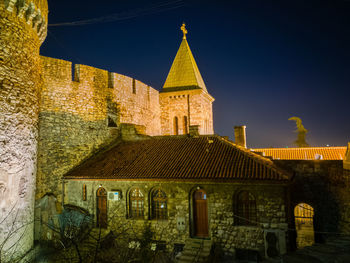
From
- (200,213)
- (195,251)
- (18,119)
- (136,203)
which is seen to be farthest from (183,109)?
(18,119)

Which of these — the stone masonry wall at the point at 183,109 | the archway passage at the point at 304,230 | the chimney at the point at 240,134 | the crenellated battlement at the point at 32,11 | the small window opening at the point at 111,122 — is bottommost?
the archway passage at the point at 304,230

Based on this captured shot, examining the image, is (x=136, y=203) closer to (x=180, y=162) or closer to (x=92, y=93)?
(x=180, y=162)

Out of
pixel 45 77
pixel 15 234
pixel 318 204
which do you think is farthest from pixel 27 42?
pixel 318 204

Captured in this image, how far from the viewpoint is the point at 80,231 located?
42.1ft

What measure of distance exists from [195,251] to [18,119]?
9.70 metres

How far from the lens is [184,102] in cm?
2238

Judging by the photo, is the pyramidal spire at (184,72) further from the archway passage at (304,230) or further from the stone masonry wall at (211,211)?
the archway passage at (304,230)

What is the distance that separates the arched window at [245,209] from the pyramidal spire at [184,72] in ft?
41.9

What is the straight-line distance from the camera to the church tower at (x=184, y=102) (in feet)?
72.4

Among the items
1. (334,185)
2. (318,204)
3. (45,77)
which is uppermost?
(45,77)

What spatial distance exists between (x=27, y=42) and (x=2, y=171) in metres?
5.90

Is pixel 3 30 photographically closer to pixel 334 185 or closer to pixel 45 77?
pixel 45 77

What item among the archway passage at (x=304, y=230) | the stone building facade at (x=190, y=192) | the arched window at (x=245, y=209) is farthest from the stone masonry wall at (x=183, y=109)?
the arched window at (x=245, y=209)

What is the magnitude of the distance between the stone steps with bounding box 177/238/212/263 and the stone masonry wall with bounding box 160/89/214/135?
37.0 feet
